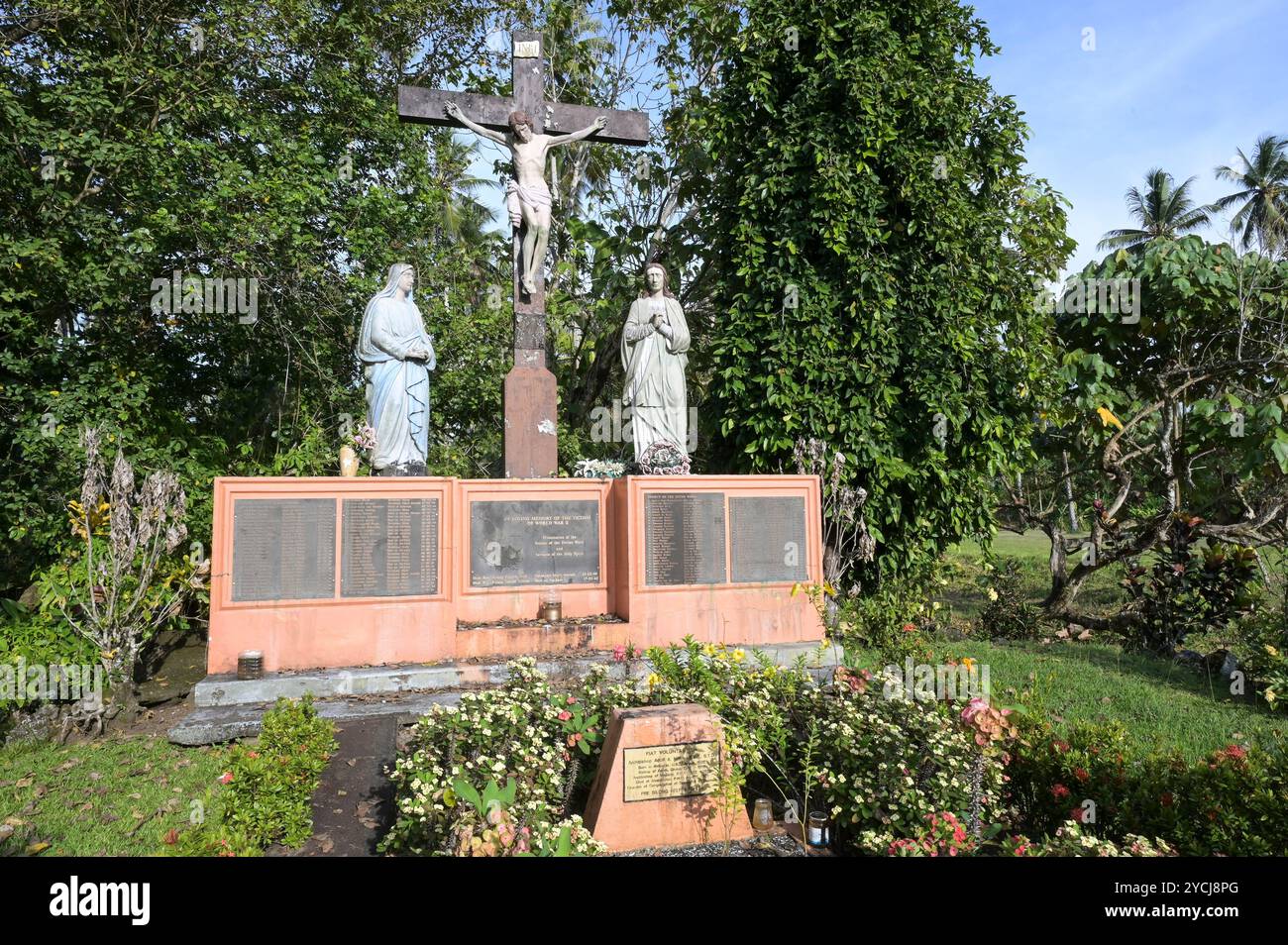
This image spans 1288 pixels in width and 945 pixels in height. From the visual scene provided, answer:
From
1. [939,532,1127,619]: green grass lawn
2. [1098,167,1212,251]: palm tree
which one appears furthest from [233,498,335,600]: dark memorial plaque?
[1098,167,1212,251]: palm tree

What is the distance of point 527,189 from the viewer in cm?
904

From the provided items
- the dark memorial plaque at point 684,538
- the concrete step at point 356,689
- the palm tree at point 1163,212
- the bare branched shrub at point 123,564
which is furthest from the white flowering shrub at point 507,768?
the palm tree at point 1163,212

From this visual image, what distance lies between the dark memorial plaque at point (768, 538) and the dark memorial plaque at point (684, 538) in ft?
0.58

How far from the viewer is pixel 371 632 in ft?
22.6

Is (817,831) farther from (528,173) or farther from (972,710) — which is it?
(528,173)

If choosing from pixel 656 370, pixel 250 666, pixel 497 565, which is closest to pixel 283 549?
pixel 250 666

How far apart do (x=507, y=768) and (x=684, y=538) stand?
3867 millimetres

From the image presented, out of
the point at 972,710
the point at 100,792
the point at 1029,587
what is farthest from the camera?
the point at 1029,587

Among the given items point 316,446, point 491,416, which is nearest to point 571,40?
point 491,416

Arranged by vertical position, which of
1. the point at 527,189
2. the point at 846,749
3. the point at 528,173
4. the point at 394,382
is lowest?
the point at 846,749

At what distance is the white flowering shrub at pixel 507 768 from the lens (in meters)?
3.47

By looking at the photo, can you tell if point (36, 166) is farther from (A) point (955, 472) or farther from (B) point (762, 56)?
(A) point (955, 472)

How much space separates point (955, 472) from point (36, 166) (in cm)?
1172

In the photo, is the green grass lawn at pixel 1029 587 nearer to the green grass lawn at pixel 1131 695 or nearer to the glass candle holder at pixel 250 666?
the green grass lawn at pixel 1131 695
